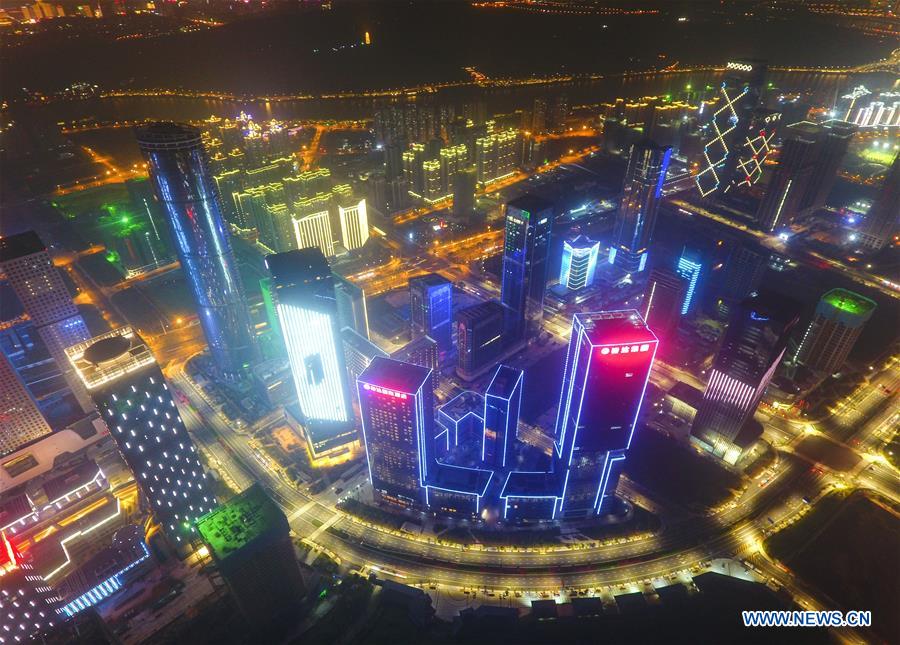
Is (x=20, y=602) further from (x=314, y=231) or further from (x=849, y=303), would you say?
(x=849, y=303)

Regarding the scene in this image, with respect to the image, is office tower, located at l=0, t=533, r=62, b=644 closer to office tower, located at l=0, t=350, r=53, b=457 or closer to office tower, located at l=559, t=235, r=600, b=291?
office tower, located at l=0, t=350, r=53, b=457

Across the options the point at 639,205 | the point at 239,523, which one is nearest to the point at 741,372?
the point at 639,205

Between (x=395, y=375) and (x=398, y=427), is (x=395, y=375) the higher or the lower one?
the higher one

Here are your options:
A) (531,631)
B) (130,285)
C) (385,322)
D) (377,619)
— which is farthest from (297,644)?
(130,285)

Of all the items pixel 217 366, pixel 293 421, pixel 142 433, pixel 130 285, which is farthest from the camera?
pixel 130 285

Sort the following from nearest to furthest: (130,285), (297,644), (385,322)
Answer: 1. (297,644)
2. (385,322)
3. (130,285)

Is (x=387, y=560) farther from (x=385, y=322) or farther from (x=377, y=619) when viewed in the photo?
(x=385, y=322)

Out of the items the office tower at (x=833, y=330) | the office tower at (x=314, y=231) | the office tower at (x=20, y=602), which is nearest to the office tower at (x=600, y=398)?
the office tower at (x=833, y=330)
